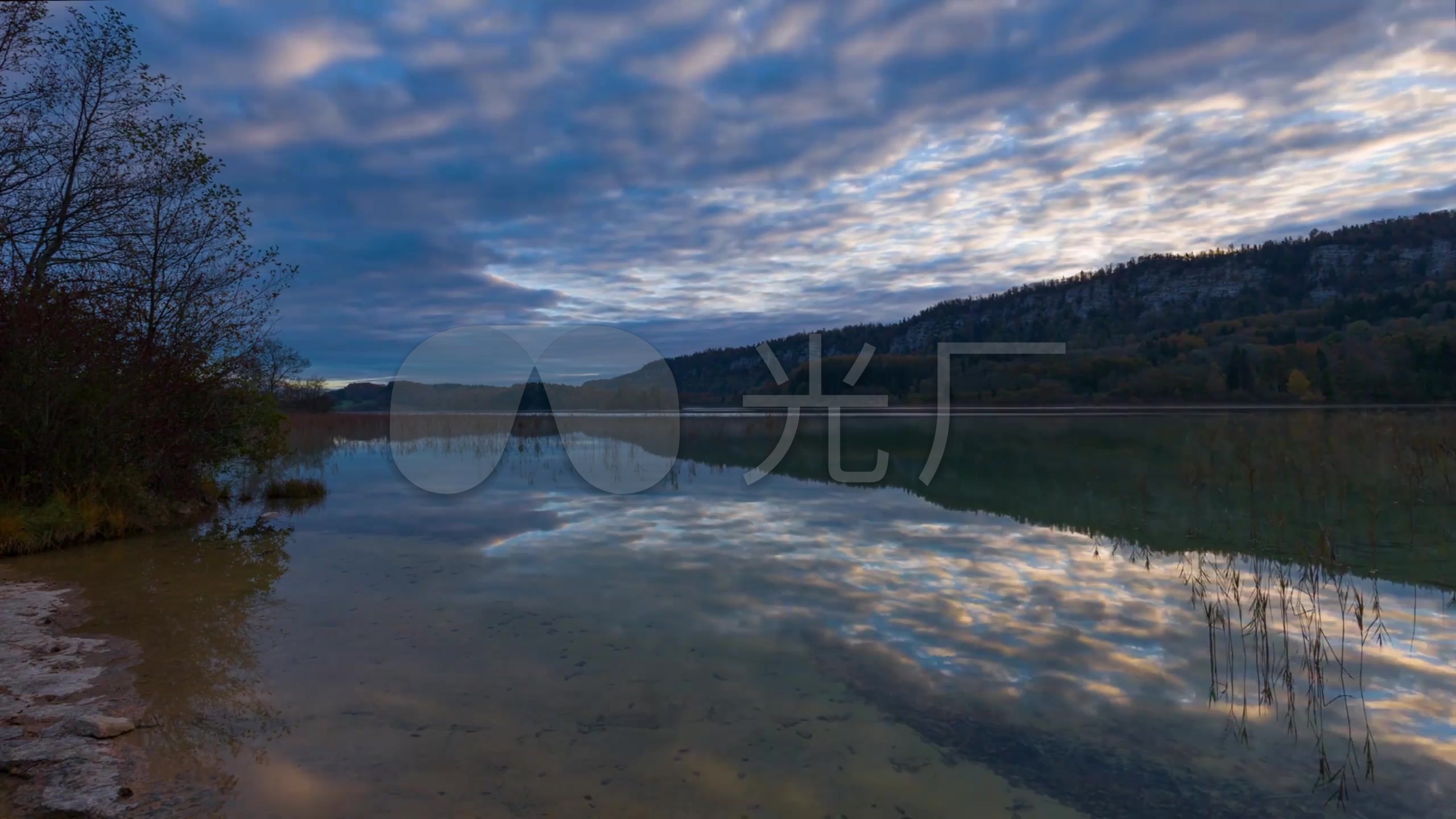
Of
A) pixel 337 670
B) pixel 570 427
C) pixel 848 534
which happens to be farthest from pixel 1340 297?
pixel 337 670

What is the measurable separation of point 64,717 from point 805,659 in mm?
4584

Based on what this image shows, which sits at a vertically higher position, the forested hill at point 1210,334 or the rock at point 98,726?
the forested hill at point 1210,334

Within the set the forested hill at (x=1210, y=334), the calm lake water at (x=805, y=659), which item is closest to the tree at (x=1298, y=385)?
the forested hill at (x=1210, y=334)

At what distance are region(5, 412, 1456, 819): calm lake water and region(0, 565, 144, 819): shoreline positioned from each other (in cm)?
16

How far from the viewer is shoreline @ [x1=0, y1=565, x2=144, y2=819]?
3283 millimetres

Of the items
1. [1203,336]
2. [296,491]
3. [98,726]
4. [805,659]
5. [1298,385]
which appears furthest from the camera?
[1203,336]

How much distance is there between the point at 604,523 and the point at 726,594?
4.50 meters

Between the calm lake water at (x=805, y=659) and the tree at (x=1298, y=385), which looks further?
the tree at (x=1298, y=385)

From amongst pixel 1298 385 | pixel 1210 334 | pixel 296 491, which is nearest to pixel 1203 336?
pixel 1210 334

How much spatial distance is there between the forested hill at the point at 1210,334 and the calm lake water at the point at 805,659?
5681 centimetres

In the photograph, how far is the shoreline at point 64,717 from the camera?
328 cm

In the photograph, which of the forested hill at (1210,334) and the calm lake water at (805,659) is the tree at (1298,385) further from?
the calm lake water at (805,659)

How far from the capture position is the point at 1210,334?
280ft

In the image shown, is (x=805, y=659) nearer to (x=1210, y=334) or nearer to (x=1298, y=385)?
(x=1298, y=385)
